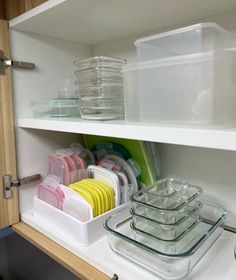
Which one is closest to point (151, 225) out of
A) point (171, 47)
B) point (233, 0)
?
point (171, 47)

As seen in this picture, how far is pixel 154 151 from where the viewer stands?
89 cm

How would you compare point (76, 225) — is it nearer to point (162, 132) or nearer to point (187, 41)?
point (162, 132)

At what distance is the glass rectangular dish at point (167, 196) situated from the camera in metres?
0.66

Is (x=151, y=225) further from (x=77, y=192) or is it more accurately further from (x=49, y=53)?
(x=49, y=53)

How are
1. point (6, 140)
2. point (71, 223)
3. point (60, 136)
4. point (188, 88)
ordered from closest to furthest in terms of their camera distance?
1. point (188, 88)
2. point (71, 223)
3. point (6, 140)
4. point (60, 136)

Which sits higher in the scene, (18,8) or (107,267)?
(18,8)

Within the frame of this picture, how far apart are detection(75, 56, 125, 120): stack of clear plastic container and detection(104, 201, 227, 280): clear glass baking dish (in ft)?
1.01

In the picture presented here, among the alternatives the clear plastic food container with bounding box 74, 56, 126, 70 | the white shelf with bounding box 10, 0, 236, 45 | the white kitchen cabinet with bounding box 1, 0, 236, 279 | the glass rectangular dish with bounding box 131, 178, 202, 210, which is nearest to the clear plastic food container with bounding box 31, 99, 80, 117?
the white kitchen cabinet with bounding box 1, 0, 236, 279

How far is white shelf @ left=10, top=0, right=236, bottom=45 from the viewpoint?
2.12 feet

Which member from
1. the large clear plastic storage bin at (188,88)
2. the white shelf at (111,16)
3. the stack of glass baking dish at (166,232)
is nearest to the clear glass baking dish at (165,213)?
the stack of glass baking dish at (166,232)

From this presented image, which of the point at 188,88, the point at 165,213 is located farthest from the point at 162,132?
the point at 165,213

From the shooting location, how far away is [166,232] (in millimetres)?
611

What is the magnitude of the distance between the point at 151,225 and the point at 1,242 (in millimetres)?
955

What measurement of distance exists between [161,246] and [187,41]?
0.47 metres
